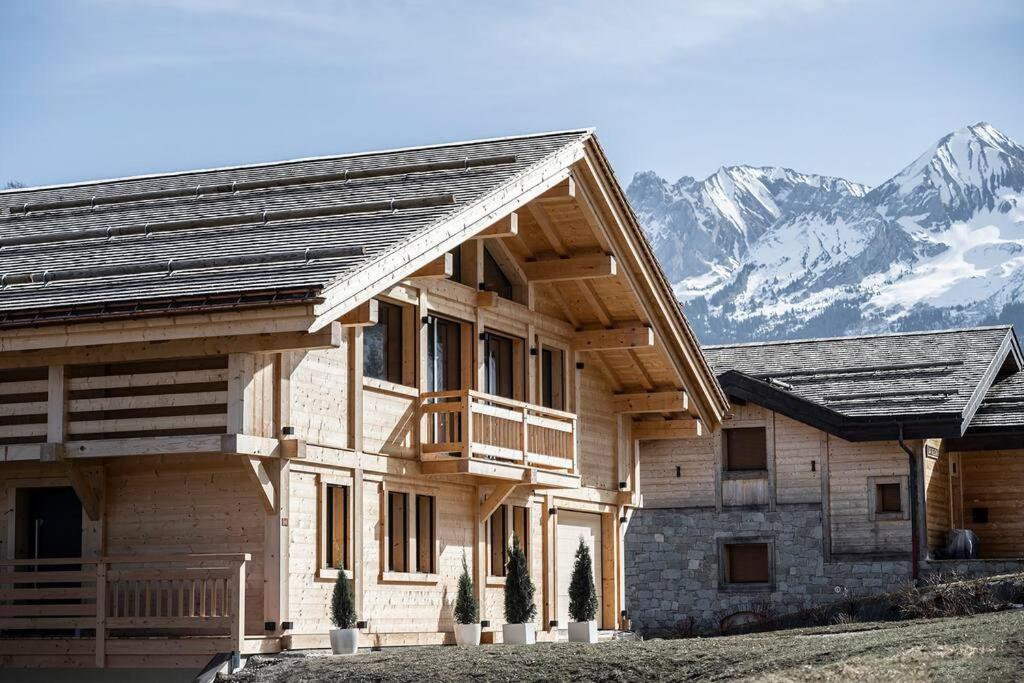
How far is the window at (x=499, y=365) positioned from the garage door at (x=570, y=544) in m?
2.69

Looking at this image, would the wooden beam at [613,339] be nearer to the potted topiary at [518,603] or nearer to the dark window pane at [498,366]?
the dark window pane at [498,366]

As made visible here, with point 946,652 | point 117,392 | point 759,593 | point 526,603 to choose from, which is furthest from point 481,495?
point 759,593

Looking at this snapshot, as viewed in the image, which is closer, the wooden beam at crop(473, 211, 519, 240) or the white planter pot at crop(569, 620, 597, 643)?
the wooden beam at crop(473, 211, 519, 240)

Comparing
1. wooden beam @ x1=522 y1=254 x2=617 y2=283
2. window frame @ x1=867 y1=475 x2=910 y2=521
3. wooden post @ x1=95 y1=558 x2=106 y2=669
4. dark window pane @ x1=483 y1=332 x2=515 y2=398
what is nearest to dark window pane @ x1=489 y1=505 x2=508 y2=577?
dark window pane @ x1=483 y1=332 x2=515 y2=398

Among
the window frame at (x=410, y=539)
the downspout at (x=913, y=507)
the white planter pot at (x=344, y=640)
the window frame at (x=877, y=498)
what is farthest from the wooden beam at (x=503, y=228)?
the window frame at (x=877, y=498)

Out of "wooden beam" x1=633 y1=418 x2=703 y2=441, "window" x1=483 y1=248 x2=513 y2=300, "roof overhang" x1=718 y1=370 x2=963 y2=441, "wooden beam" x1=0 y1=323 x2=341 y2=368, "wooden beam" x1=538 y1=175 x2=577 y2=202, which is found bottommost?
"wooden beam" x1=633 y1=418 x2=703 y2=441

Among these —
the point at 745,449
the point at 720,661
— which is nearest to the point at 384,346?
the point at 720,661

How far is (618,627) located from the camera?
102 ft

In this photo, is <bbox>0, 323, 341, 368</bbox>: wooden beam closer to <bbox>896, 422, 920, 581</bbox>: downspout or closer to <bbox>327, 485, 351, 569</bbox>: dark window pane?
<bbox>327, 485, 351, 569</bbox>: dark window pane

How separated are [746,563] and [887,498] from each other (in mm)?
3783

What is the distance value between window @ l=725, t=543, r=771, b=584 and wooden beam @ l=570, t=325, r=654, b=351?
13.4m

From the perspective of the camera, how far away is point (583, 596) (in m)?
27.0

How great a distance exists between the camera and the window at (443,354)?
A: 84.8ft

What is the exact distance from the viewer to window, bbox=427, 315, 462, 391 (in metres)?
25.8
